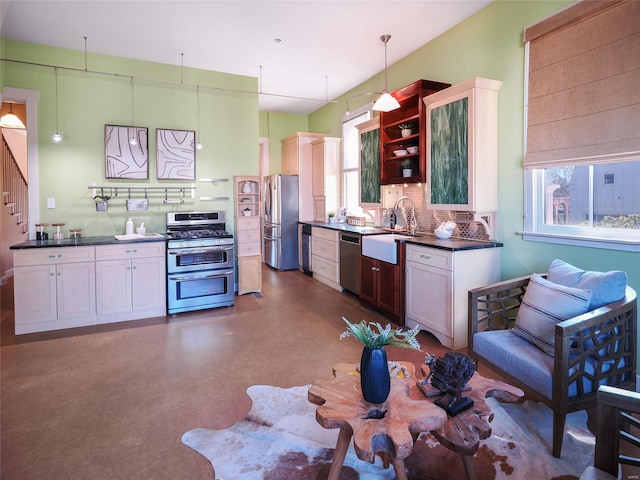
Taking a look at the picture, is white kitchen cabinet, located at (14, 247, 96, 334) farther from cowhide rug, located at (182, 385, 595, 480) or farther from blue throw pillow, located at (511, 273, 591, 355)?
blue throw pillow, located at (511, 273, 591, 355)

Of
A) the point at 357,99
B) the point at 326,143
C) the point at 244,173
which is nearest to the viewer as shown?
the point at 244,173

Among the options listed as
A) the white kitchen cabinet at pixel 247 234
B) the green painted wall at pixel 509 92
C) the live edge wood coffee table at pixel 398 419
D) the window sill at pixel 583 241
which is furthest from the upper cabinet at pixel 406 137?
the live edge wood coffee table at pixel 398 419

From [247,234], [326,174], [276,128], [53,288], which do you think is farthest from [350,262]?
[276,128]

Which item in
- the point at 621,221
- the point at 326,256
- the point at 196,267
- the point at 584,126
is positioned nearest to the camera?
the point at 621,221

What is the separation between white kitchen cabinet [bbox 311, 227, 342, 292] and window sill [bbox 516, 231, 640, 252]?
8.82ft

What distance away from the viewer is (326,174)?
259 inches

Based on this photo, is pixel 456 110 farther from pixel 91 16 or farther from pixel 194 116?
pixel 91 16

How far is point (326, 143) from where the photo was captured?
21.4 ft

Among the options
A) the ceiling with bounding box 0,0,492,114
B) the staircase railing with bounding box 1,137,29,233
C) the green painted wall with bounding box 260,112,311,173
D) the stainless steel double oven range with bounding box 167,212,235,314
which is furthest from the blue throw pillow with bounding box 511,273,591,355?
the staircase railing with bounding box 1,137,29,233

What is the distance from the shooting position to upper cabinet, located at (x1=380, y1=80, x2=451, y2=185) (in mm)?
4027

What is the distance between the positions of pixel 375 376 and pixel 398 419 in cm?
18

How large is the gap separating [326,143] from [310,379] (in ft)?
15.2

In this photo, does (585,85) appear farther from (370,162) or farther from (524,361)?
(370,162)

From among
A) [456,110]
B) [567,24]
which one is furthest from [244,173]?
[567,24]
